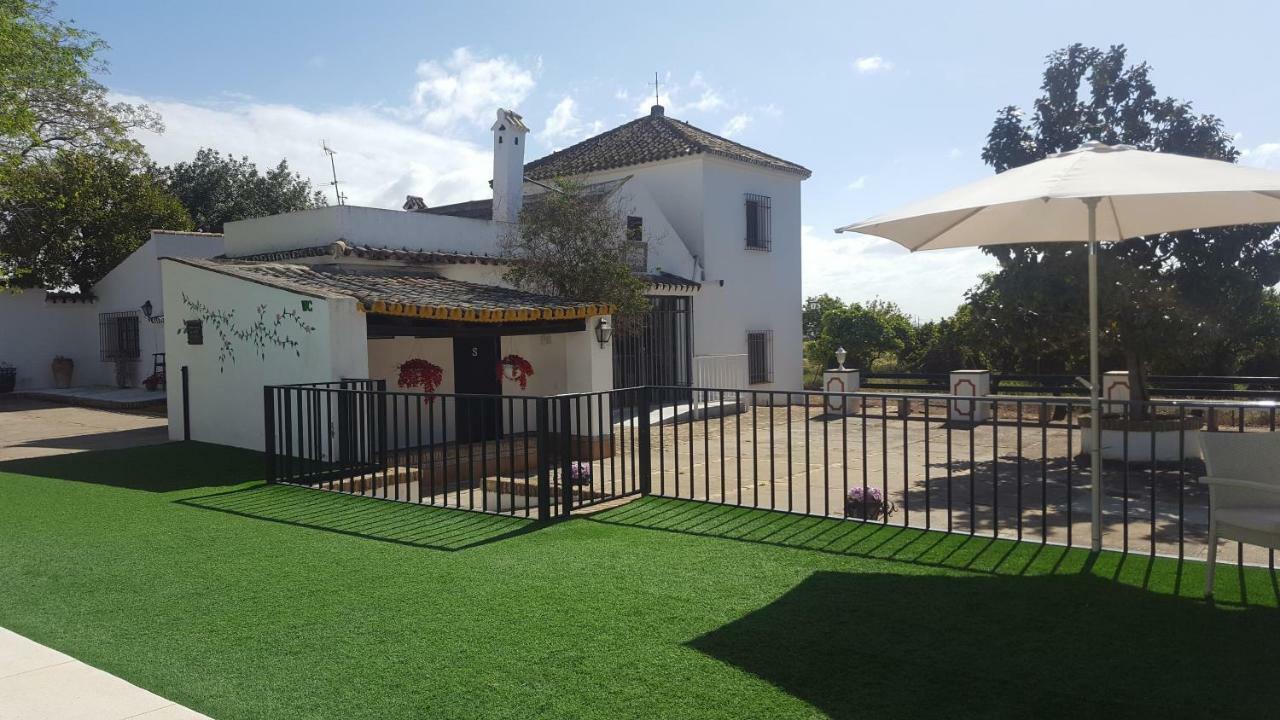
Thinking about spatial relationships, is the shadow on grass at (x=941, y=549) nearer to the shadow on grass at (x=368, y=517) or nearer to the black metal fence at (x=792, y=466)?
the black metal fence at (x=792, y=466)

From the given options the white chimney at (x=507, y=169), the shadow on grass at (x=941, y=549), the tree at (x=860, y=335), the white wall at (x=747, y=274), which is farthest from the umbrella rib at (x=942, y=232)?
the tree at (x=860, y=335)

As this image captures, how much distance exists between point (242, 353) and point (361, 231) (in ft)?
11.6

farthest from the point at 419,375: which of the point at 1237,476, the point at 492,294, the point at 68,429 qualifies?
the point at 1237,476

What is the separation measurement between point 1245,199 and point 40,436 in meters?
15.6

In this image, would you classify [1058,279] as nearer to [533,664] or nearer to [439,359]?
[439,359]

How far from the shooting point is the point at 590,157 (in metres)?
21.8

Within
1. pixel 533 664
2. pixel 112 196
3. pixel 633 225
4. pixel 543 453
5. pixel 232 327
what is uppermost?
pixel 112 196

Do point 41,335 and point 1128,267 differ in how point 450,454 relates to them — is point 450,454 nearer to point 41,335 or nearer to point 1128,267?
point 1128,267

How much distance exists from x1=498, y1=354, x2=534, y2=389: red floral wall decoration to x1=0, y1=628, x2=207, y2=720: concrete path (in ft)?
27.9

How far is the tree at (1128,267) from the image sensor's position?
11.4 meters

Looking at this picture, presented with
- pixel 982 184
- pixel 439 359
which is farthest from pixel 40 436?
pixel 982 184

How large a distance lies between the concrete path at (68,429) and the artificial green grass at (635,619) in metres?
6.14

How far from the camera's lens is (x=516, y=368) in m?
12.6

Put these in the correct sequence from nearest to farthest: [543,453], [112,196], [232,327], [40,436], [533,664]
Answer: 1. [533,664]
2. [543,453]
3. [232,327]
4. [40,436]
5. [112,196]
